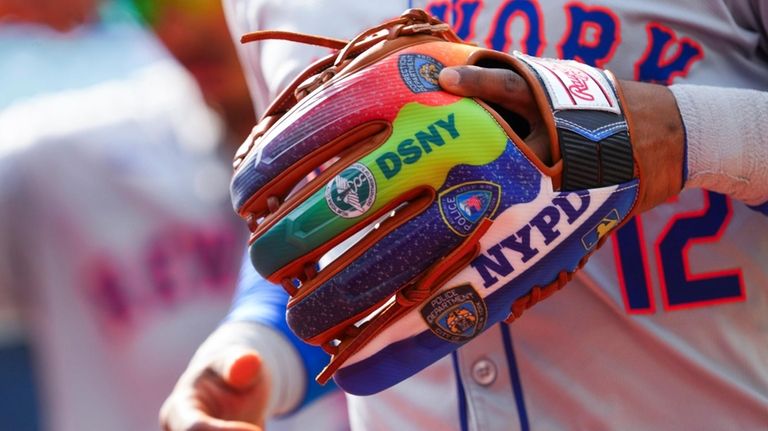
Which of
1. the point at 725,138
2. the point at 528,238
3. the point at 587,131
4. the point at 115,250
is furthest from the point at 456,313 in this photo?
the point at 115,250

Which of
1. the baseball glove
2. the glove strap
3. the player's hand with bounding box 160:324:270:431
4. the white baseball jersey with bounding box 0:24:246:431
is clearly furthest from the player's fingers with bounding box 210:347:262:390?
the white baseball jersey with bounding box 0:24:246:431

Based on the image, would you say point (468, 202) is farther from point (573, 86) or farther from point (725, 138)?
point (725, 138)

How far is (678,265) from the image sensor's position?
1.17m

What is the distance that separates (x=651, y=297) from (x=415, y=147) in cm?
41

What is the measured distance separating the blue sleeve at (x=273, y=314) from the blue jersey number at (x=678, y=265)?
1.56 feet

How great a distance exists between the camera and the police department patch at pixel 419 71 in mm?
962

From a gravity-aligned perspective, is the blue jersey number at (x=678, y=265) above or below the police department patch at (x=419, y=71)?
below

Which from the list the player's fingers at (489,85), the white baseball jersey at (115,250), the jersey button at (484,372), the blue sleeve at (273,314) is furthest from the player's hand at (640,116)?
the white baseball jersey at (115,250)

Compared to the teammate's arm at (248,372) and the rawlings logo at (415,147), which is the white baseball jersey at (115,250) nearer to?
the teammate's arm at (248,372)

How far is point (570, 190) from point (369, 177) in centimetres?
20

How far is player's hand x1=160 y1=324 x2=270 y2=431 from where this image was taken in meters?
1.23

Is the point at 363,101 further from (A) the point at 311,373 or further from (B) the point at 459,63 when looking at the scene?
(A) the point at 311,373

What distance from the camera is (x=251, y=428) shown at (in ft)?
3.60

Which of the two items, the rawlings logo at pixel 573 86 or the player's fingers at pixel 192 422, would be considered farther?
the player's fingers at pixel 192 422
